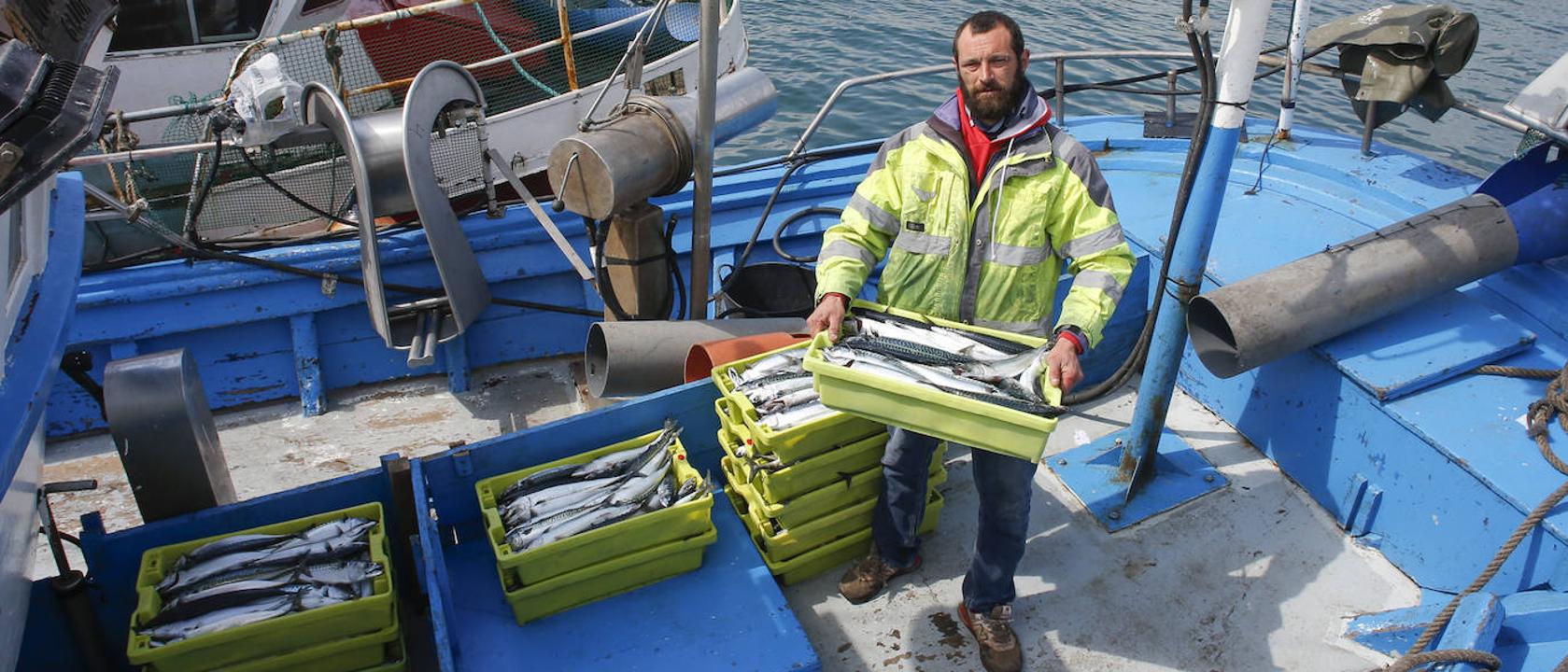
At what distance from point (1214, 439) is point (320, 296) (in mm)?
4429

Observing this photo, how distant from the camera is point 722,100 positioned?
5.06 meters

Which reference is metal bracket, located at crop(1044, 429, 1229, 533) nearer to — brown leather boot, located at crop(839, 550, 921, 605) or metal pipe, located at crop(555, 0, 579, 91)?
brown leather boot, located at crop(839, 550, 921, 605)

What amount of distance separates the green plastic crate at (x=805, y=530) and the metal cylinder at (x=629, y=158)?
4.81 feet

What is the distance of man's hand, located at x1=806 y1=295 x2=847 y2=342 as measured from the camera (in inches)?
128

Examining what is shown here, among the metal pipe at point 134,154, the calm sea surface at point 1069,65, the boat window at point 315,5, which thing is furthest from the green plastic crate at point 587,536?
the calm sea surface at point 1069,65

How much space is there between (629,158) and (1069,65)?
10.9 metres

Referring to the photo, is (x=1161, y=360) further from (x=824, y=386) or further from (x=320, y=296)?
(x=320, y=296)

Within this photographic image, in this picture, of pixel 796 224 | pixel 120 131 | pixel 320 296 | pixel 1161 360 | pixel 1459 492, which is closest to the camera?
pixel 1459 492

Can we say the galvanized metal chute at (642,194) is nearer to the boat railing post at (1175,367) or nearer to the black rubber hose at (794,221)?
the black rubber hose at (794,221)

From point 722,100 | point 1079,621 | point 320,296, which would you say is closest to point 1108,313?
point 1079,621

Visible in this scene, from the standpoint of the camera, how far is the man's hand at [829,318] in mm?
3258

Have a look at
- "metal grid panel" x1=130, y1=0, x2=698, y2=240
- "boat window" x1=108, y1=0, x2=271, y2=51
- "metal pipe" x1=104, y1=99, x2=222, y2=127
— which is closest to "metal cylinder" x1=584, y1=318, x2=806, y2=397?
"metal grid panel" x1=130, y1=0, x2=698, y2=240

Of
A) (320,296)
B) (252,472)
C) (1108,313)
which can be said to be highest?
(1108,313)

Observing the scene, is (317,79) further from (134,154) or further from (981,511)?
(981,511)
